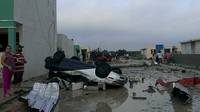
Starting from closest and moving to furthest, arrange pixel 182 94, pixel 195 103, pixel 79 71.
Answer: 1. pixel 195 103
2. pixel 182 94
3. pixel 79 71

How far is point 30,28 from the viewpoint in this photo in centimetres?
2353

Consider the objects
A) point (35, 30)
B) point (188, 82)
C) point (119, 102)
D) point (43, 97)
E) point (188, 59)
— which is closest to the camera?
point (43, 97)

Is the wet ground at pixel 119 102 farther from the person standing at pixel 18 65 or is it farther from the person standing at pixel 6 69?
the person standing at pixel 18 65

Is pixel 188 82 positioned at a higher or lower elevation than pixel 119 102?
higher

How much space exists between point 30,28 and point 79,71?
5.26 metres

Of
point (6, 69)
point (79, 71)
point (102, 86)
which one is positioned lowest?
point (102, 86)

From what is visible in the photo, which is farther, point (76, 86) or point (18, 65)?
point (76, 86)

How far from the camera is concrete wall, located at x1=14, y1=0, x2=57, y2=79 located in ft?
70.8

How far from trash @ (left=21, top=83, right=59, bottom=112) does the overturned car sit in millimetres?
3608

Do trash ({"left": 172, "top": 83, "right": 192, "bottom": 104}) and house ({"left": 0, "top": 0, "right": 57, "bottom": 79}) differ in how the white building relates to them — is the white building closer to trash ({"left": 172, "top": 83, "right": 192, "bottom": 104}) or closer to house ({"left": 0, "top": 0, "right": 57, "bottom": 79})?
house ({"left": 0, "top": 0, "right": 57, "bottom": 79})

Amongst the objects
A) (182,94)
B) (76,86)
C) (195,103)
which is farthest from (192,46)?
(195,103)

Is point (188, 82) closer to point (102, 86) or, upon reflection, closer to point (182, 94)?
point (102, 86)

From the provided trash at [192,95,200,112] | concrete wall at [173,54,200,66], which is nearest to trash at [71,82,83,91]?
trash at [192,95,200,112]

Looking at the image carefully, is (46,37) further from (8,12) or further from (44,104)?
(44,104)
